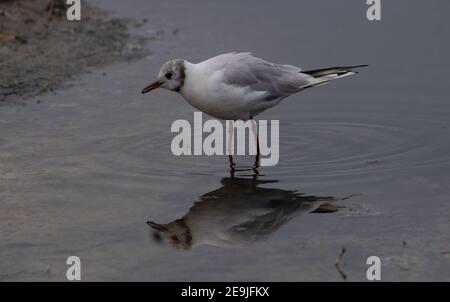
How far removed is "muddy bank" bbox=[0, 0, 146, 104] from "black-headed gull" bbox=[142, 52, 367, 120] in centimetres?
213

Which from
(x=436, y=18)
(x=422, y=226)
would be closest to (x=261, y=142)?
(x=422, y=226)

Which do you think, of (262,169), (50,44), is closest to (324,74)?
(262,169)

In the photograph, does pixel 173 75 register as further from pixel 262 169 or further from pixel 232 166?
pixel 262 169

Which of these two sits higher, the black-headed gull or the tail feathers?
the tail feathers

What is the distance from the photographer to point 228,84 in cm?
809

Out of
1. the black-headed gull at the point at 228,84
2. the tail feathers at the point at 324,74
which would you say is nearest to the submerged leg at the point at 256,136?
the black-headed gull at the point at 228,84

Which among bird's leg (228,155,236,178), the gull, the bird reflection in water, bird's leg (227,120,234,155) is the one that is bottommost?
the bird reflection in water

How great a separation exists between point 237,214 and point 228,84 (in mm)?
1514

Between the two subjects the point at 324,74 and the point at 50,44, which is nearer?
the point at 324,74

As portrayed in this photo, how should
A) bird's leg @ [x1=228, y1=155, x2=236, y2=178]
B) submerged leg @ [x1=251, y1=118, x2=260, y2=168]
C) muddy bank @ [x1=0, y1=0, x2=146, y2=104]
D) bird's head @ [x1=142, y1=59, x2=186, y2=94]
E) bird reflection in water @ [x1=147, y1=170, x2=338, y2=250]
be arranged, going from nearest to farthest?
bird reflection in water @ [x1=147, y1=170, x2=338, y2=250], bird's leg @ [x1=228, y1=155, x2=236, y2=178], bird's head @ [x1=142, y1=59, x2=186, y2=94], submerged leg @ [x1=251, y1=118, x2=260, y2=168], muddy bank @ [x1=0, y1=0, x2=146, y2=104]

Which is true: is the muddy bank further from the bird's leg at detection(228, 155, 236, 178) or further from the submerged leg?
the bird's leg at detection(228, 155, 236, 178)

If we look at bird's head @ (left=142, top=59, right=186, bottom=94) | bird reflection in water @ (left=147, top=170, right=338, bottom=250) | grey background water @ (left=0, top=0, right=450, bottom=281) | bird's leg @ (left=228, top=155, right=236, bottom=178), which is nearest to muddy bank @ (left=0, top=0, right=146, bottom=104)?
grey background water @ (left=0, top=0, right=450, bottom=281)

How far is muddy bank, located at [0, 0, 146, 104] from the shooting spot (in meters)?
10.1

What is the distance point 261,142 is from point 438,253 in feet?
8.91
